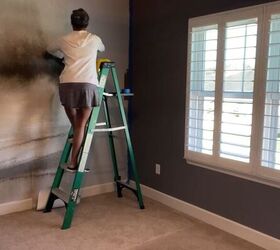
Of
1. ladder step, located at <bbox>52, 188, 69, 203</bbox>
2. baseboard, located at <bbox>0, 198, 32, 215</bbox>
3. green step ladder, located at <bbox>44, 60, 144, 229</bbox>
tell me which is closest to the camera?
green step ladder, located at <bbox>44, 60, 144, 229</bbox>

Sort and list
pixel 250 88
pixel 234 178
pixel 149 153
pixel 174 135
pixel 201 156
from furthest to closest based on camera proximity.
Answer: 1. pixel 149 153
2. pixel 174 135
3. pixel 201 156
4. pixel 234 178
5. pixel 250 88

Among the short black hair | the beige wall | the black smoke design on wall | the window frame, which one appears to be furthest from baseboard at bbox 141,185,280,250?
the short black hair

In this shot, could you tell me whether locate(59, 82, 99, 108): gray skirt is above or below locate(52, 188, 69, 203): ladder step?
above

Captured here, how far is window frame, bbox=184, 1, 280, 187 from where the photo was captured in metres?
2.49

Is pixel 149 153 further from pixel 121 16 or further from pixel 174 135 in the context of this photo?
pixel 121 16

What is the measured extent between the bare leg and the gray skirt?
107 millimetres

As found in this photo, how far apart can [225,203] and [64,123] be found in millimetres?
→ 1820

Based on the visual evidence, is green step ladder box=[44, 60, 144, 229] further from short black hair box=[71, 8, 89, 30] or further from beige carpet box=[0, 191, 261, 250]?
short black hair box=[71, 8, 89, 30]

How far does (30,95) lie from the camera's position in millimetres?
3195

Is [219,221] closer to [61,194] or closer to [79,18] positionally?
[61,194]

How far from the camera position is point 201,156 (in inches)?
120

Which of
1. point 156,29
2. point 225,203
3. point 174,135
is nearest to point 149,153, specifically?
point 174,135

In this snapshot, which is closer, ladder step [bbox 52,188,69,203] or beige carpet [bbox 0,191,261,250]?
beige carpet [bbox 0,191,261,250]

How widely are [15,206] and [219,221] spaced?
1979 mm
